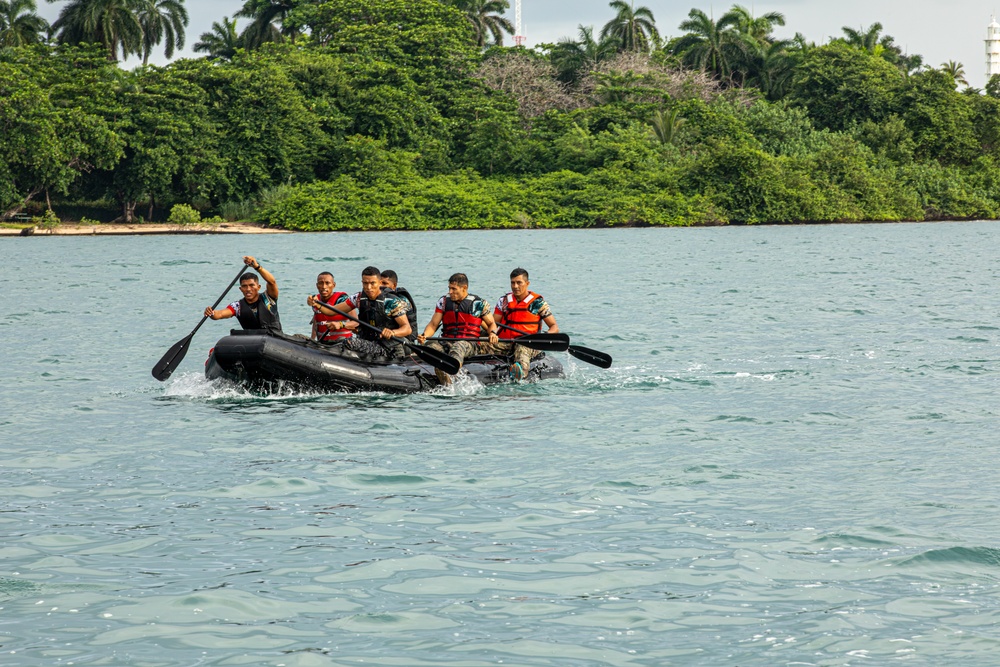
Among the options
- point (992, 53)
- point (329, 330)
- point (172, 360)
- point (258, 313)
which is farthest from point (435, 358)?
point (992, 53)

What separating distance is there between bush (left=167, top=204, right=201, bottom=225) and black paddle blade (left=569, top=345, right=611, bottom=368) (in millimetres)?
43592

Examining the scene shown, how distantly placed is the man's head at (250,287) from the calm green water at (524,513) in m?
1.02

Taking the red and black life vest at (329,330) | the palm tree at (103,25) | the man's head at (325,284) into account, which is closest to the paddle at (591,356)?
the red and black life vest at (329,330)

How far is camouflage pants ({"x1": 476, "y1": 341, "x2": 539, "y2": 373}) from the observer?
13.9 meters

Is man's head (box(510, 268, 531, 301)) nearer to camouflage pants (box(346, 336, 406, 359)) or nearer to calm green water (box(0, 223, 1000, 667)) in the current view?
calm green water (box(0, 223, 1000, 667))

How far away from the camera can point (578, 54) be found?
70.9m

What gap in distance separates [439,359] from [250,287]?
2.11 metres

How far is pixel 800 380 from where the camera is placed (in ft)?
47.6

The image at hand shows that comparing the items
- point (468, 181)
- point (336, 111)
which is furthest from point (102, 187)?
point (468, 181)

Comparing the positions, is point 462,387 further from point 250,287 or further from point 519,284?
point 250,287

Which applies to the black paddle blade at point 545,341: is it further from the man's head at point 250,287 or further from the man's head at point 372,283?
the man's head at point 250,287

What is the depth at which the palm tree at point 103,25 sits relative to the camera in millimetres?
60438

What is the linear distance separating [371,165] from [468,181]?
4930mm

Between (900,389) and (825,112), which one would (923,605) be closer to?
(900,389)
